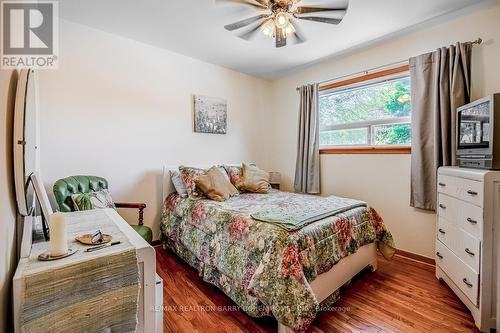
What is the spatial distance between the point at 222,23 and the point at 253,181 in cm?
187

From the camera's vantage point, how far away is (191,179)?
279cm

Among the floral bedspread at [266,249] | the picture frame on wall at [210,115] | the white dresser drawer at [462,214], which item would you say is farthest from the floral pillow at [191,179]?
the white dresser drawer at [462,214]

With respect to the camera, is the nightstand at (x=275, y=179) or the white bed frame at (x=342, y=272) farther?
the nightstand at (x=275, y=179)

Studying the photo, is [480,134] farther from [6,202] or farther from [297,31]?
[6,202]

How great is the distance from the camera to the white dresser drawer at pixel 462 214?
162cm

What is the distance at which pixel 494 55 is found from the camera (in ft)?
7.17

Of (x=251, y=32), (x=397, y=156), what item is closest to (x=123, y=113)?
(x=251, y=32)

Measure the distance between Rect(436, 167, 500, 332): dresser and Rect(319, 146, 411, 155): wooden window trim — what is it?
0.73 meters

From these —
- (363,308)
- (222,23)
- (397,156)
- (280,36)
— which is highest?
(222,23)

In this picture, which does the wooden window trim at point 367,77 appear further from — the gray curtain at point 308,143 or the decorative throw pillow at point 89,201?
the decorative throw pillow at point 89,201

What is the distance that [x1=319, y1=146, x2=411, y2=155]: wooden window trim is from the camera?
2.75 metres

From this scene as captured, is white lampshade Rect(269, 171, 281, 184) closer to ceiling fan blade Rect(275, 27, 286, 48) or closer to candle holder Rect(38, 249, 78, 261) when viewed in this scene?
ceiling fan blade Rect(275, 27, 286, 48)

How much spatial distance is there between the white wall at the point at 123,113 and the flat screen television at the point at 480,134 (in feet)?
9.39

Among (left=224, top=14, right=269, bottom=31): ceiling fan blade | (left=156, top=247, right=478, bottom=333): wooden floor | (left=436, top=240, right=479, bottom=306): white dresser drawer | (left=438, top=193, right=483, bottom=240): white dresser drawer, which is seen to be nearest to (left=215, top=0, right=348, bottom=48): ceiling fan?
(left=224, top=14, right=269, bottom=31): ceiling fan blade
